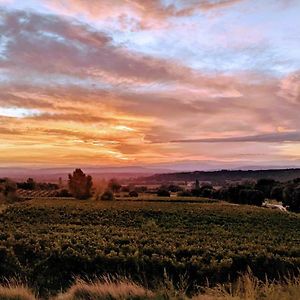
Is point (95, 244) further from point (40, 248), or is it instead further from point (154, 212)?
point (154, 212)

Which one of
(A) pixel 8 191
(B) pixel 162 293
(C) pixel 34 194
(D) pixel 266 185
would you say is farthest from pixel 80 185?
(B) pixel 162 293

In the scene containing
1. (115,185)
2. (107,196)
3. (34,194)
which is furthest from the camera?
(115,185)

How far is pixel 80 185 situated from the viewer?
114 meters

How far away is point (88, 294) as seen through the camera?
7.41 meters

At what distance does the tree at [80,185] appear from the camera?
111562mm

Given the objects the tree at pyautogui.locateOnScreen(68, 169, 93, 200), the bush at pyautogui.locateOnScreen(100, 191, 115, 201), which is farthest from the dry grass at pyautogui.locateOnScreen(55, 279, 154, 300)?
the tree at pyautogui.locateOnScreen(68, 169, 93, 200)

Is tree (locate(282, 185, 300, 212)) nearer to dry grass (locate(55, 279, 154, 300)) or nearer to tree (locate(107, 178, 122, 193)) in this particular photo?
tree (locate(107, 178, 122, 193))

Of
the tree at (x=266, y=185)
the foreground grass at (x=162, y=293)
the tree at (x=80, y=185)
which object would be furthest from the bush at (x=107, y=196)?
the foreground grass at (x=162, y=293)

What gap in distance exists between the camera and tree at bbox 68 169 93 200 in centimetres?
11156

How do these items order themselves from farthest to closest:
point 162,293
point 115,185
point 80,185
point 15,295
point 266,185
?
point 115,185 → point 266,185 → point 80,185 → point 15,295 → point 162,293

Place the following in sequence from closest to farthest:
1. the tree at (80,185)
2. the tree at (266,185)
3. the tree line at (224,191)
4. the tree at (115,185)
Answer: the tree line at (224,191) → the tree at (80,185) → the tree at (266,185) → the tree at (115,185)

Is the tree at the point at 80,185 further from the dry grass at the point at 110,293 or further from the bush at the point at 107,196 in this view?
the dry grass at the point at 110,293

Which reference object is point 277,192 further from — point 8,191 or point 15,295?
point 15,295

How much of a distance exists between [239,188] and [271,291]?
108384 millimetres
